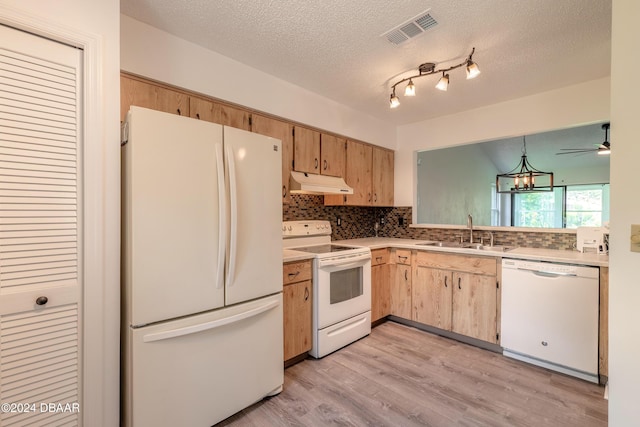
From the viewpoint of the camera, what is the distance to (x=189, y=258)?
1582 mm

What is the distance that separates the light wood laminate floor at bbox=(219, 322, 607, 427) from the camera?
1.83 metres

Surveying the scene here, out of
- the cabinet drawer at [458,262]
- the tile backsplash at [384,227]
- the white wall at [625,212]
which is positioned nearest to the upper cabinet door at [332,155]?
the tile backsplash at [384,227]

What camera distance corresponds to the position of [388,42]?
6.78 feet

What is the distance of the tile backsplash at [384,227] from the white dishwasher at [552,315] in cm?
69

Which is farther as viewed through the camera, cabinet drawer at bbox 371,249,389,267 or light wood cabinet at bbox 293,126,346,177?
cabinet drawer at bbox 371,249,389,267

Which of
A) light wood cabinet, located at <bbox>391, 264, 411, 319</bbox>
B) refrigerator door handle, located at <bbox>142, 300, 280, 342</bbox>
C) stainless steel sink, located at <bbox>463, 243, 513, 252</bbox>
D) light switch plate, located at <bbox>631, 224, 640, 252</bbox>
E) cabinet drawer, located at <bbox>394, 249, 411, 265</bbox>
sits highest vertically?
light switch plate, located at <bbox>631, 224, 640, 252</bbox>

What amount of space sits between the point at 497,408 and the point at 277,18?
295cm

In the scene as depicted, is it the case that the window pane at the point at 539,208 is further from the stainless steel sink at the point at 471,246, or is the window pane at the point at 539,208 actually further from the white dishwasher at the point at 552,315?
the white dishwasher at the point at 552,315

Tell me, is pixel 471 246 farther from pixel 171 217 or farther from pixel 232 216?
pixel 171 217

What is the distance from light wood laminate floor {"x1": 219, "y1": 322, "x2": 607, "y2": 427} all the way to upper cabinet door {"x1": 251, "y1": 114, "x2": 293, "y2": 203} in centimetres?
161

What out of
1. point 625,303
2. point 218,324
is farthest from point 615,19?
point 218,324

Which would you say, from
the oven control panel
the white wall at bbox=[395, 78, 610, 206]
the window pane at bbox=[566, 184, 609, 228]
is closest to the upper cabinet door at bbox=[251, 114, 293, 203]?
the oven control panel

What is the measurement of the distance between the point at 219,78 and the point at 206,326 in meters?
1.83

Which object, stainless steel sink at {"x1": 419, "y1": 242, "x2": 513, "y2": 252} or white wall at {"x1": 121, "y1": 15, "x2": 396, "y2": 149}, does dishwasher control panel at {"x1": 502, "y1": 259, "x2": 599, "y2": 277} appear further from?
white wall at {"x1": 121, "y1": 15, "x2": 396, "y2": 149}
